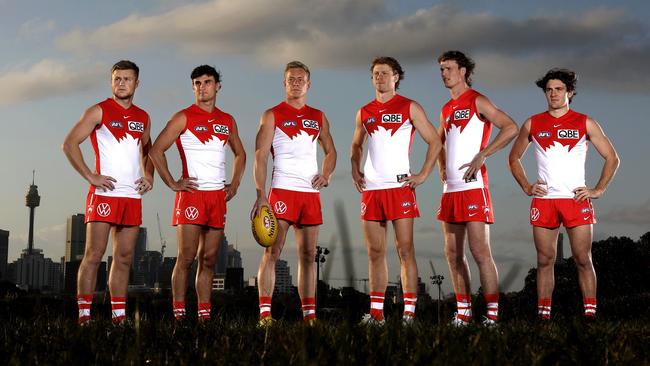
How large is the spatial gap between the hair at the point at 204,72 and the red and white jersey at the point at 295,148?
3.31 ft

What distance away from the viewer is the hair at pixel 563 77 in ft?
36.4

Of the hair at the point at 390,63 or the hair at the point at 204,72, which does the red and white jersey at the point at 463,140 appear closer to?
the hair at the point at 390,63

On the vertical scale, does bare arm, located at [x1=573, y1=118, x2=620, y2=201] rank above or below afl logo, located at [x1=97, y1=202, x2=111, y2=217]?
above

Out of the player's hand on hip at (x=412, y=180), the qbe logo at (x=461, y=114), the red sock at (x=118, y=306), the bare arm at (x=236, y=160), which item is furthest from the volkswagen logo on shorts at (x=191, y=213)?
the qbe logo at (x=461, y=114)

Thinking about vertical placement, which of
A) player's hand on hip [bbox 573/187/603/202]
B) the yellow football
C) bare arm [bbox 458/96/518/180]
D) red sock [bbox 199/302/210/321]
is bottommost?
red sock [bbox 199/302/210/321]

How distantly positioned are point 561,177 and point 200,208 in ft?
16.3

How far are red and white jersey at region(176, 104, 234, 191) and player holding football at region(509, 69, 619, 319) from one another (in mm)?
4076

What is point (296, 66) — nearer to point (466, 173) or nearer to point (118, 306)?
point (466, 173)

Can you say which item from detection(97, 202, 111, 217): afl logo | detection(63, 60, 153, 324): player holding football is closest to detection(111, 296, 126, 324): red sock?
detection(63, 60, 153, 324): player holding football

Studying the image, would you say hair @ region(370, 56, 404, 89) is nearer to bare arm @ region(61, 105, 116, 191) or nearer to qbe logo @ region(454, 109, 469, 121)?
qbe logo @ region(454, 109, 469, 121)

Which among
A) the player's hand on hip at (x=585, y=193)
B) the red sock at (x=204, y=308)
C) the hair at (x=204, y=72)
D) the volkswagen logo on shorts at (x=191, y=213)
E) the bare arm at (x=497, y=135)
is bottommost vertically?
the red sock at (x=204, y=308)

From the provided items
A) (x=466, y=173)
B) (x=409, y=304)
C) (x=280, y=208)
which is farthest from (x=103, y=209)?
(x=466, y=173)

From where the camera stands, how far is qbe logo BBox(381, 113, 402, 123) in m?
10.2

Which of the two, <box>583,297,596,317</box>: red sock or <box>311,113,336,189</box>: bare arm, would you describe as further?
<box>583,297,596,317</box>: red sock
